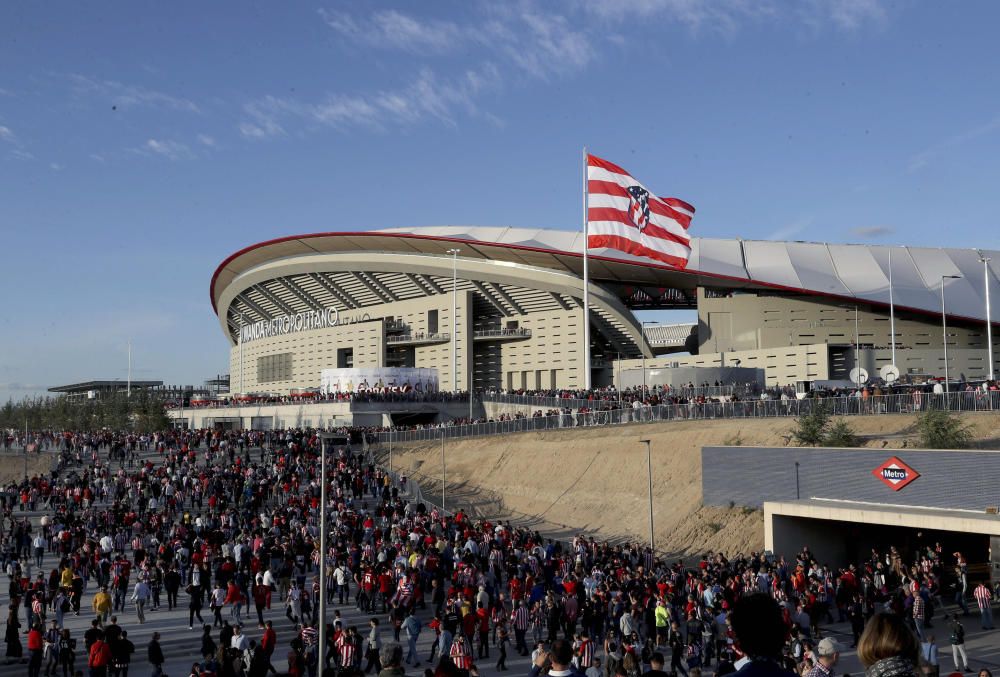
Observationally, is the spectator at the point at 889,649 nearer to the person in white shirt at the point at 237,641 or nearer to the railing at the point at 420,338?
the person in white shirt at the point at 237,641

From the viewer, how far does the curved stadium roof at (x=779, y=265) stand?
60.4 metres

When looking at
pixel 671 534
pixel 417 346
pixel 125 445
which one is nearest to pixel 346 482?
pixel 671 534

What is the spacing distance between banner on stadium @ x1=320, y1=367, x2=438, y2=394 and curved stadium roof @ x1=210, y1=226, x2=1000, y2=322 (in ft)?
44.8

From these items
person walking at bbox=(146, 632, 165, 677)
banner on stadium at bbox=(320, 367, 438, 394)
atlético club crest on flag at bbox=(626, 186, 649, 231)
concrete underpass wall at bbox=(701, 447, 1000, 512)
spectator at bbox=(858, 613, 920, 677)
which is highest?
atlético club crest on flag at bbox=(626, 186, 649, 231)

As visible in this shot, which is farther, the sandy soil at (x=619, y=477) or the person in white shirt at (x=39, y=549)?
the sandy soil at (x=619, y=477)

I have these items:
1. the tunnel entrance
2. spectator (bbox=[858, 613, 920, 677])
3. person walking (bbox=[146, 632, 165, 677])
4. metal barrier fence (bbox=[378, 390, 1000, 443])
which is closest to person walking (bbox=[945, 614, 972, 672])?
the tunnel entrance

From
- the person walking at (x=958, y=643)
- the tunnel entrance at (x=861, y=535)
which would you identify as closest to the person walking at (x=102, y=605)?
the person walking at (x=958, y=643)

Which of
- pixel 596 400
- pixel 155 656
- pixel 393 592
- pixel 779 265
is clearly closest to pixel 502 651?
pixel 393 592

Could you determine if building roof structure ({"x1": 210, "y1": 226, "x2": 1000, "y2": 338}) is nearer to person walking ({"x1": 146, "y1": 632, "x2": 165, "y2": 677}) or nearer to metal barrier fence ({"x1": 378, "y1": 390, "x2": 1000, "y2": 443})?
metal barrier fence ({"x1": 378, "y1": 390, "x2": 1000, "y2": 443})

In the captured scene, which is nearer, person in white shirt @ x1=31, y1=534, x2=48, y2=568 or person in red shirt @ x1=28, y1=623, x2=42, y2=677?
person in red shirt @ x1=28, y1=623, x2=42, y2=677

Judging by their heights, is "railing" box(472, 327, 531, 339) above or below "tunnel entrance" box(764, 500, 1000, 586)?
above

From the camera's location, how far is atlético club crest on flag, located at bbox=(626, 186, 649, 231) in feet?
131

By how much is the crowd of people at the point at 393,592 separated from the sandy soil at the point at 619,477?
2.77 metres

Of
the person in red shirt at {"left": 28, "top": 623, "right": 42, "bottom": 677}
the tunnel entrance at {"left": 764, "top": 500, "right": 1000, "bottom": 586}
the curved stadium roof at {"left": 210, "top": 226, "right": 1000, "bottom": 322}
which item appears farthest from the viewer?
the curved stadium roof at {"left": 210, "top": 226, "right": 1000, "bottom": 322}
